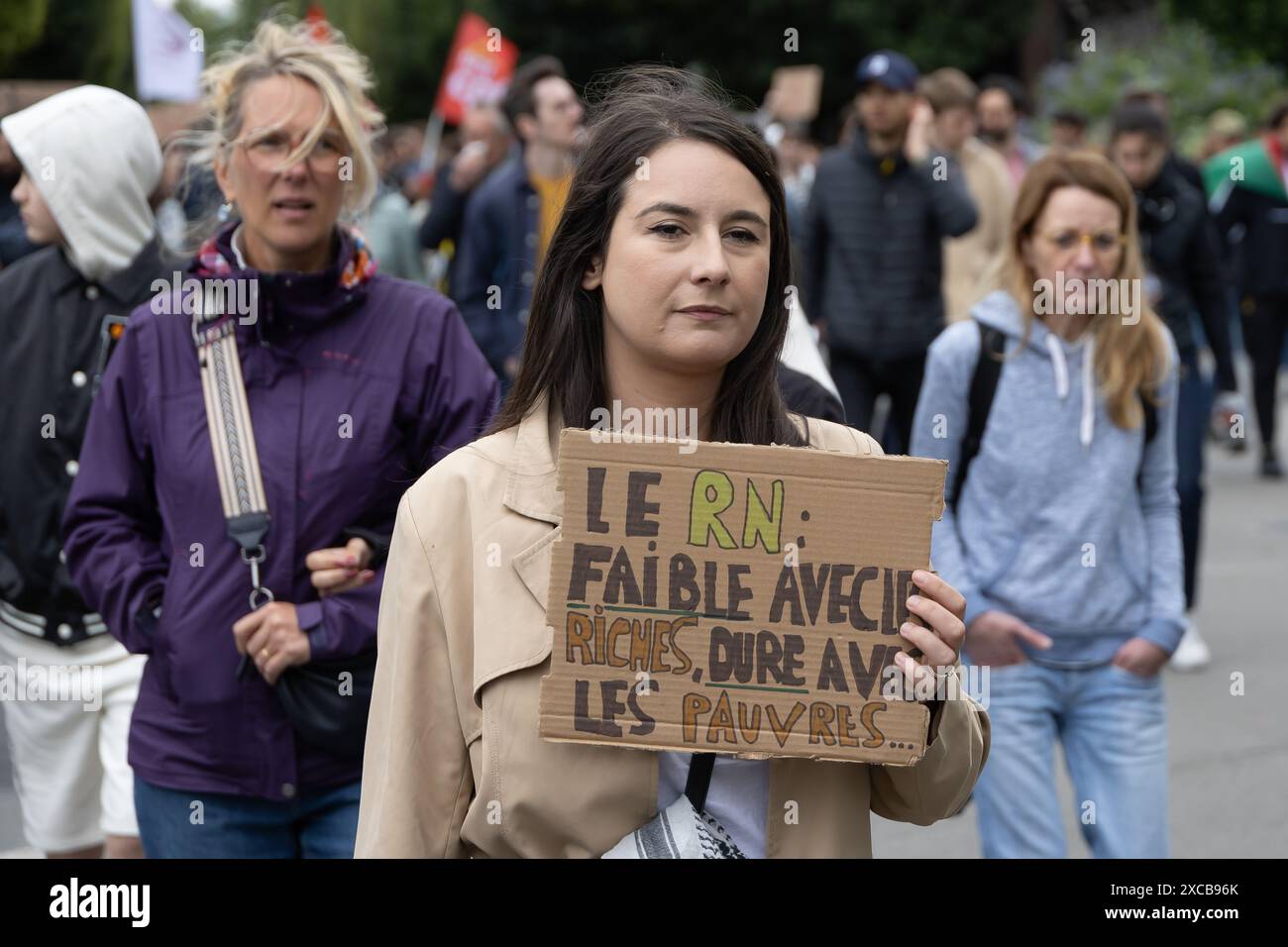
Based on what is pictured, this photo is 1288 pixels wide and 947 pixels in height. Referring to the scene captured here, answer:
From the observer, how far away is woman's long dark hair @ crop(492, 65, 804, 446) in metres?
2.57

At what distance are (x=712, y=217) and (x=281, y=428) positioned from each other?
129cm

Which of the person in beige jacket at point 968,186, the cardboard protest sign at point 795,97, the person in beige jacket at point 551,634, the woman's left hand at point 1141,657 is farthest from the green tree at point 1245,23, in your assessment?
the person in beige jacket at point 551,634

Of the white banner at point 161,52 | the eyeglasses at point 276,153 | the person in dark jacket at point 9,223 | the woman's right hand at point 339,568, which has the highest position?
the white banner at point 161,52

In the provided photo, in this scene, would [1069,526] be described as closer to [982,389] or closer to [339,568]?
[982,389]

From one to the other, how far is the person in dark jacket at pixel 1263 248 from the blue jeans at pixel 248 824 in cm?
1015

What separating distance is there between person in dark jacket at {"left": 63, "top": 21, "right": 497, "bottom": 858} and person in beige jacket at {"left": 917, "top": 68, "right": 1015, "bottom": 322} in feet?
20.2

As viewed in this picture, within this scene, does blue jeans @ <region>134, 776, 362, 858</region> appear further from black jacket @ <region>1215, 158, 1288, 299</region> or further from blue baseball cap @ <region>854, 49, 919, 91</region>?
black jacket @ <region>1215, 158, 1288, 299</region>

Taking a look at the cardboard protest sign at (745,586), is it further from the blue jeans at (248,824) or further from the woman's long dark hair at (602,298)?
the blue jeans at (248,824)

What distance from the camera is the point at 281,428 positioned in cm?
346

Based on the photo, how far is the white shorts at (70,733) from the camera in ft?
14.6

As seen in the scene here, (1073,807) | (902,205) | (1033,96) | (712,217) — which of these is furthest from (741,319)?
(1033,96)

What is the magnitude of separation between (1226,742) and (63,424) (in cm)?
464

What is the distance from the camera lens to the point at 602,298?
8.79 feet

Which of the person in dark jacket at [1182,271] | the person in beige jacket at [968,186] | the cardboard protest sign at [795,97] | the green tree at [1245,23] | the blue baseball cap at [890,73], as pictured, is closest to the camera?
the person in dark jacket at [1182,271]
